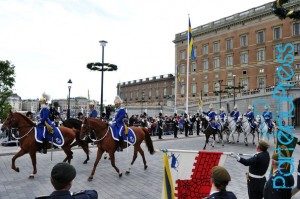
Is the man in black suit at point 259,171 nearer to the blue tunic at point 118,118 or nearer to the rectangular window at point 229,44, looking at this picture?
the blue tunic at point 118,118

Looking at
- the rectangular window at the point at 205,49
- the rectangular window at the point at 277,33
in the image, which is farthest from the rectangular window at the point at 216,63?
the rectangular window at the point at 277,33

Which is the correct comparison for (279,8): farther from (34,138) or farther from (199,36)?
(199,36)

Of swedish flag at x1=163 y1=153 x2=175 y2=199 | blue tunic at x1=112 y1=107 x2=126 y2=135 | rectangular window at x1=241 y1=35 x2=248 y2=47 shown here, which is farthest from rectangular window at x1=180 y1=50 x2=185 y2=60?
swedish flag at x1=163 y1=153 x2=175 y2=199

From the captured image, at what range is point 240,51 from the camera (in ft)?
175

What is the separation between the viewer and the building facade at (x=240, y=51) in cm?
4712

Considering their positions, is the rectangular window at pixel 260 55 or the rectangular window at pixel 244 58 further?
the rectangular window at pixel 244 58

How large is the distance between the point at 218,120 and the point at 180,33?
4980cm

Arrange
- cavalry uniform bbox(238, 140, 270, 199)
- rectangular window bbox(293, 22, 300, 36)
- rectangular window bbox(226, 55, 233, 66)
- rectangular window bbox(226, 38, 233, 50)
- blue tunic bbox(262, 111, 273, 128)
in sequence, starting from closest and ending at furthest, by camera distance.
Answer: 1. cavalry uniform bbox(238, 140, 270, 199)
2. blue tunic bbox(262, 111, 273, 128)
3. rectangular window bbox(293, 22, 300, 36)
4. rectangular window bbox(226, 38, 233, 50)
5. rectangular window bbox(226, 55, 233, 66)

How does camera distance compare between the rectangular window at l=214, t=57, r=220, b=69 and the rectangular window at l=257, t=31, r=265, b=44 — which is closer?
the rectangular window at l=257, t=31, r=265, b=44

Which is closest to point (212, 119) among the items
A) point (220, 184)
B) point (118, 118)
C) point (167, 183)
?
point (118, 118)

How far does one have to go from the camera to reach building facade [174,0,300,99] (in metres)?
47.1

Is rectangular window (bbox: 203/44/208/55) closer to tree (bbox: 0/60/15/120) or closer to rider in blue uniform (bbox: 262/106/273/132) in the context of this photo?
tree (bbox: 0/60/15/120)

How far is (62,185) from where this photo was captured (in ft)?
8.90

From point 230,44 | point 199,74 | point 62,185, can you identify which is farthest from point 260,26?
point 62,185
